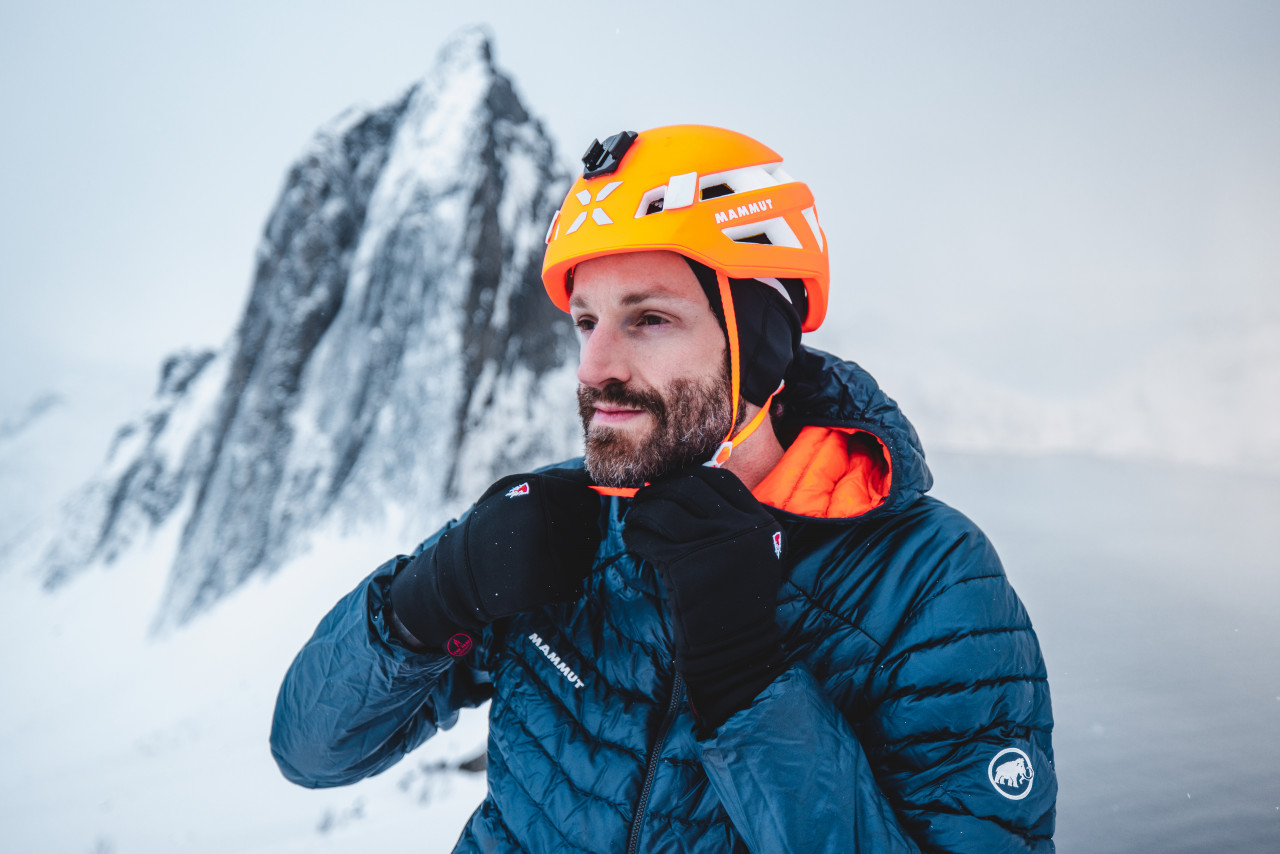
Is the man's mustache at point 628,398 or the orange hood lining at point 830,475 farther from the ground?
the man's mustache at point 628,398

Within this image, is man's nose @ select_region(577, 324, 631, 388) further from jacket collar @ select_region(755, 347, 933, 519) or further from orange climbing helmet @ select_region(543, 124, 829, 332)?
jacket collar @ select_region(755, 347, 933, 519)

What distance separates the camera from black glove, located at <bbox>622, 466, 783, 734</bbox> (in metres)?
1.27

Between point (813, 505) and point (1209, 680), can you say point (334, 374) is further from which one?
point (1209, 680)

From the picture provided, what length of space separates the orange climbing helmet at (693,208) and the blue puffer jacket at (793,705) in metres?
0.43

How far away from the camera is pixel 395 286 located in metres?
9.47

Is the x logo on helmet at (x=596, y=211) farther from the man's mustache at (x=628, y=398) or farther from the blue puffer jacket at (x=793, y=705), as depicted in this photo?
the blue puffer jacket at (x=793, y=705)

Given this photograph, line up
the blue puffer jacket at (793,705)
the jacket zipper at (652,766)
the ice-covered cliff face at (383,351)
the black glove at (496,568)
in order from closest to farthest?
1. the blue puffer jacket at (793,705)
2. the jacket zipper at (652,766)
3. the black glove at (496,568)
4. the ice-covered cliff face at (383,351)

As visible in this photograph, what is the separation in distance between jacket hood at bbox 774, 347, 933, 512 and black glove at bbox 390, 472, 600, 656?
81cm

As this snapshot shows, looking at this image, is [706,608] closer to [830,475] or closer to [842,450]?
[830,475]

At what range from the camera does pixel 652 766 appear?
146cm

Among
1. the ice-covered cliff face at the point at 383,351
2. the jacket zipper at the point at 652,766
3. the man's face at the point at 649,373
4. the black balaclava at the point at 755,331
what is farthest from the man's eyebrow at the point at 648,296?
the ice-covered cliff face at the point at 383,351

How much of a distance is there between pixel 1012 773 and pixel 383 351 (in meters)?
9.73

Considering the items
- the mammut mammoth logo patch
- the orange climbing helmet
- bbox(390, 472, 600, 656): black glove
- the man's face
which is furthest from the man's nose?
the mammut mammoth logo patch

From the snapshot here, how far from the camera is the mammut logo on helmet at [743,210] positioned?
175cm
